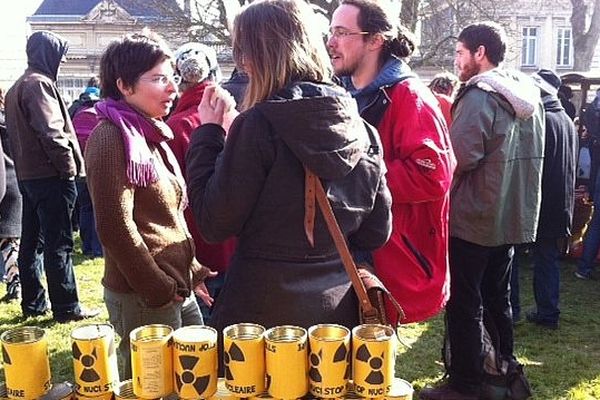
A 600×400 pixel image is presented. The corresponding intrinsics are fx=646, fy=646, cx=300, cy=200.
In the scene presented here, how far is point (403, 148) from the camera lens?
96.1 inches

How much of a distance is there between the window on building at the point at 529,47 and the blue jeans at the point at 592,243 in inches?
1230

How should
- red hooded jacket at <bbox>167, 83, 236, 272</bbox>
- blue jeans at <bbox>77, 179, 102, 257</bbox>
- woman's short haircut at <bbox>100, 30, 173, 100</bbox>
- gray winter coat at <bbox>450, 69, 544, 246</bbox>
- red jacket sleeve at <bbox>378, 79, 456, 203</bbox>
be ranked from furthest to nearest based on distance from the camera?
blue jeans at <bbox>77, 179, 102, 257</bbox> < gray winter coat at <bbox>450, 69, 544, 246</bbox> < red hooded jacket at <bbox>167, 83, 236, 272</bbox> < red jacket sleeve at <bbox>378, 79, 456, 203</bbox> < woman's short haircut at <bbox>100, 30, 173, 100</bbox>

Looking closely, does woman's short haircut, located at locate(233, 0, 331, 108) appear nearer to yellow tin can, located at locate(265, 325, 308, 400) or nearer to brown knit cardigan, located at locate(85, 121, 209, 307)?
brown knit cardigan, located at locate(85, 121, 209, 307)

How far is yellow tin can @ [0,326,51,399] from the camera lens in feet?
5.17

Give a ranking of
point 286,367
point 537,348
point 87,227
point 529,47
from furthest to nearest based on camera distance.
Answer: point 529,47
point 87,227
point 537,348
point 286,367

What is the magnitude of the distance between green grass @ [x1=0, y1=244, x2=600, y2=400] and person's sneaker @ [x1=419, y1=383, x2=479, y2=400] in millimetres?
164

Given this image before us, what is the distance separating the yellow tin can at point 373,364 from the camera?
1.58 meters

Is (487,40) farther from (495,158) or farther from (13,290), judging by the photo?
(13,290)

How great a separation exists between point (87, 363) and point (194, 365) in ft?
0.90

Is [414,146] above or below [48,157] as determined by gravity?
above

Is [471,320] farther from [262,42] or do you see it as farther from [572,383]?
[262,42]

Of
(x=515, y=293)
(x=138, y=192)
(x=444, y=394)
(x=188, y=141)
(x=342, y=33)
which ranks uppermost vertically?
(x=342, y=33)

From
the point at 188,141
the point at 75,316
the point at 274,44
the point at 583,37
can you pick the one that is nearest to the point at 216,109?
the point at 274,44

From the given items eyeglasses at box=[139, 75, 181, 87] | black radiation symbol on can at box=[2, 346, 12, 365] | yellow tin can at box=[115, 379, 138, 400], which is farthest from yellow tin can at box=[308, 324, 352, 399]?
eyeglasses at box=[139, 75, 181, 87]
